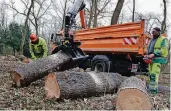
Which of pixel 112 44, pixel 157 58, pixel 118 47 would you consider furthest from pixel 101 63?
pixel 157 58

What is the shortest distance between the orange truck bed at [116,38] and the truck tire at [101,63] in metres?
0.27

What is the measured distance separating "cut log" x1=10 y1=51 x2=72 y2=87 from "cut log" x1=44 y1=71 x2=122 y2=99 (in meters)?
1.02

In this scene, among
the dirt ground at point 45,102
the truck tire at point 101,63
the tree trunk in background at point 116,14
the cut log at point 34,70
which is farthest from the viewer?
the tree trunk in background at point 116,14

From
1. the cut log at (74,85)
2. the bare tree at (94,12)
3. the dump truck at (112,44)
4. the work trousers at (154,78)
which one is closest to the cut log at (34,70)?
the dump truck at (112,44)

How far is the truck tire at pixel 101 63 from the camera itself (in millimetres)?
9594

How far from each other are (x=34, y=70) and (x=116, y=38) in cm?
376

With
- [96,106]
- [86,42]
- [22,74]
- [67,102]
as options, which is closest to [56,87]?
[67,102]

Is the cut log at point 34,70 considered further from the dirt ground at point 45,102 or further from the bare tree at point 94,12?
the bare tree at point 94,12

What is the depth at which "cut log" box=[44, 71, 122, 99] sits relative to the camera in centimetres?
536

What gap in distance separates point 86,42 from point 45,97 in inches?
212

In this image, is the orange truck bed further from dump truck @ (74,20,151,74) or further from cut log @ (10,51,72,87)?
cut log @ (10,51,72,87)

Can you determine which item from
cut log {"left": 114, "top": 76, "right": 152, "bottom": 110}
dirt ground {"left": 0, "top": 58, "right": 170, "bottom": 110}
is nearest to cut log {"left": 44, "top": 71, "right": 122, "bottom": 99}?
dirt ground {"left": 0, "top": 58, "right": 170, "bottom": 110}

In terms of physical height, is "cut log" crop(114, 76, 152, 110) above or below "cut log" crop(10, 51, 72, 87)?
below

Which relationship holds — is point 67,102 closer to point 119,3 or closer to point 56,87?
point 56,87
